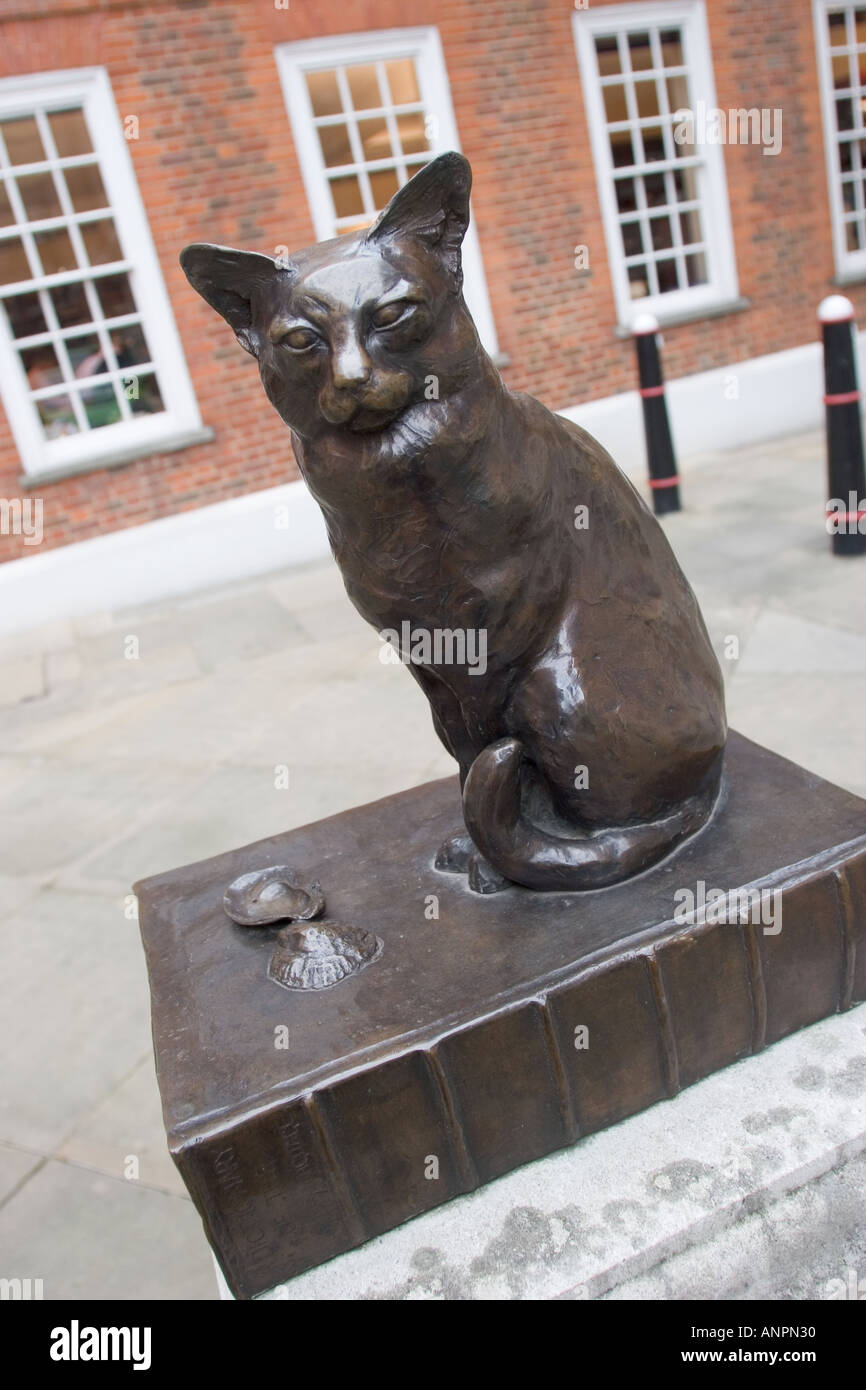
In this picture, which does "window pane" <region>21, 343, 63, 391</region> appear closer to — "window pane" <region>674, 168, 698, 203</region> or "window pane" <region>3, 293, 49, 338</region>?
"window pane" <region>3, 293, 49, 338</region>

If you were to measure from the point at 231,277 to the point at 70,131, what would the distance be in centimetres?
603

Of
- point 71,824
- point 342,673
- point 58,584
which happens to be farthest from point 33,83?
point 71,824

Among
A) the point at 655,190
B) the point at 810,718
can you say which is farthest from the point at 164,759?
the point at 655,190

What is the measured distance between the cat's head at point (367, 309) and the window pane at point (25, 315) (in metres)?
5.98

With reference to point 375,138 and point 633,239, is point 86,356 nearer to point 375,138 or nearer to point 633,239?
point 375,138

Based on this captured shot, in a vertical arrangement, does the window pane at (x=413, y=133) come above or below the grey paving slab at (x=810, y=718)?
above

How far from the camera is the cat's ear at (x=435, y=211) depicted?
1416 mm

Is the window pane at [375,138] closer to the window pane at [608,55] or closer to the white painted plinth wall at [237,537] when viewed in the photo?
the window pane at [608,55]

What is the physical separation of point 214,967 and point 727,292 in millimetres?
7902

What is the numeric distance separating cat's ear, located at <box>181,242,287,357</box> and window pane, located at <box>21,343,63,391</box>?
19.3 feet

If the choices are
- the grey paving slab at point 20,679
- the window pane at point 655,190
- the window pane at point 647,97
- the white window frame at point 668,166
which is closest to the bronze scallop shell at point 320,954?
the grey paving slab at point 20,679

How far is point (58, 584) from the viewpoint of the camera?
6.83 meters

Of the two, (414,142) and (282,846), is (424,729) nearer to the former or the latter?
(282,846)

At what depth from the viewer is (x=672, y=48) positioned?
7.86 m
